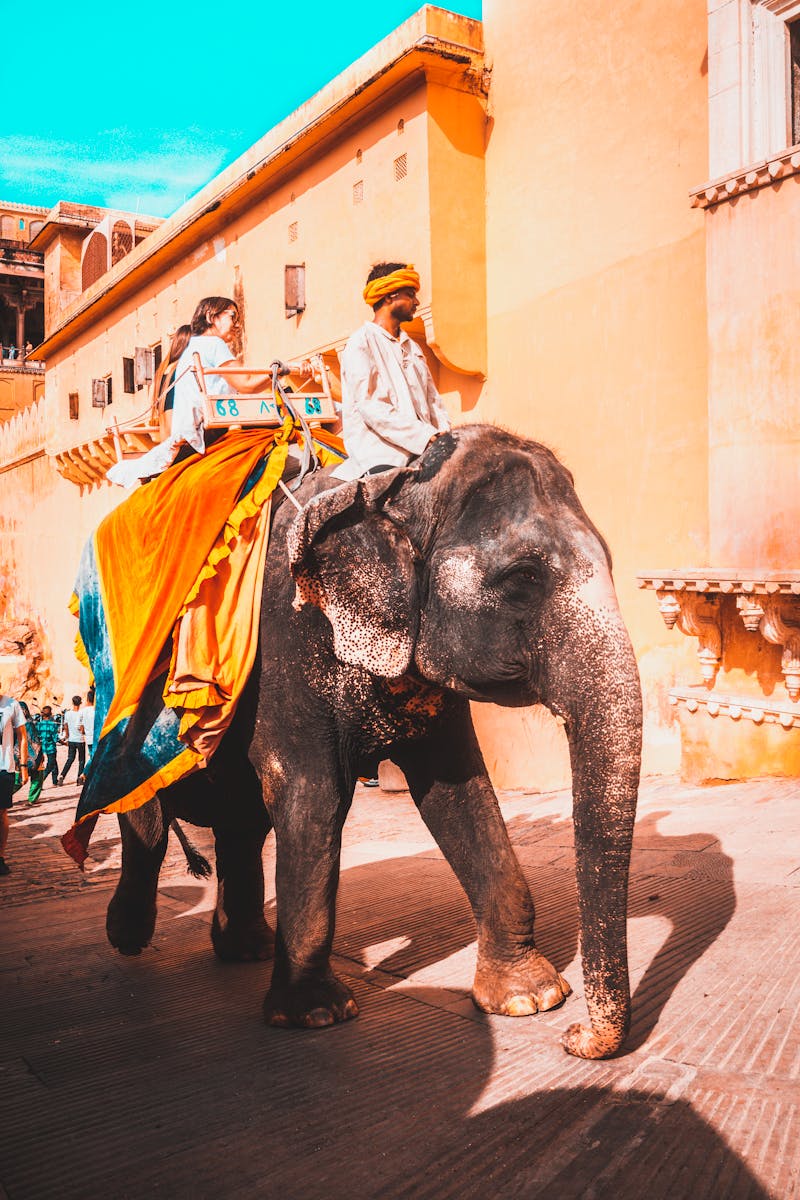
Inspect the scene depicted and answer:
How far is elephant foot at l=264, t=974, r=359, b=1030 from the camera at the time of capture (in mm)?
3865

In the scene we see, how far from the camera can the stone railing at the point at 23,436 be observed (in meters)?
30.4

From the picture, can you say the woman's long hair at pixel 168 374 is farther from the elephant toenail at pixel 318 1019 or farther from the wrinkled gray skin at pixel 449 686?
the elephant toenail at pixel 318 1019

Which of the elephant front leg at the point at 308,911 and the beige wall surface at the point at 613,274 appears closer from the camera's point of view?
the elephant front leg at the point at 308,911

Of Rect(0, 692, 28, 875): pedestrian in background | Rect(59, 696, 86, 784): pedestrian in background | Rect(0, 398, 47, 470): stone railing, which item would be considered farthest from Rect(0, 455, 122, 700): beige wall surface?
Rect(0, 692, 28, 875): pedestrian in background

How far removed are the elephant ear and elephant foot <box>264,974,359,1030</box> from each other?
1.20 m

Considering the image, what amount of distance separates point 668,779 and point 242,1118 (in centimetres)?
716

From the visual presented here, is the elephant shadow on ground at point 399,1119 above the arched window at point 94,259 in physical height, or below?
below

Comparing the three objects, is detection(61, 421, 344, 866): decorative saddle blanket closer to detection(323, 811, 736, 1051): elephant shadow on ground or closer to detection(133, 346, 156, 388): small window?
detection(323, 811, 736, 1051): elephant shadow on ground

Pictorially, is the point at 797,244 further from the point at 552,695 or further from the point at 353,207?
the point at 353,207

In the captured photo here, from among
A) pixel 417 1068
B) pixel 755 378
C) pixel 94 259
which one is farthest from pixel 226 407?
pixel 94 259

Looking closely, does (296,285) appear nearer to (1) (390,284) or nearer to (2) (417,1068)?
(1) (390,284)

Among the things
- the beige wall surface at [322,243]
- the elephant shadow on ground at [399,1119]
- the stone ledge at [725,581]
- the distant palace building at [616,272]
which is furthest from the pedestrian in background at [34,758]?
the beige wall surface at [322,243]

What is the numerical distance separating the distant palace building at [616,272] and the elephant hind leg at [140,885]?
89.6 inches

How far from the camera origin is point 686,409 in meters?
10.4
